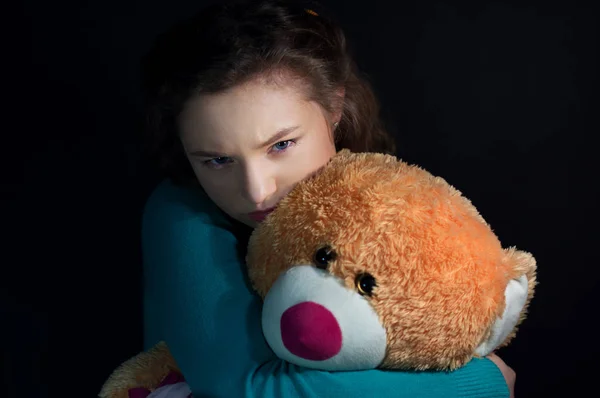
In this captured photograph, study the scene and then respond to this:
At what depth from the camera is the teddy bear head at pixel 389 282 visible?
0.80 metres

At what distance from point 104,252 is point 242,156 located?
55 cm

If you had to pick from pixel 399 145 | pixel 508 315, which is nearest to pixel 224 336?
pixel 508 315

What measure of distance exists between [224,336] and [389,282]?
0.82 ft

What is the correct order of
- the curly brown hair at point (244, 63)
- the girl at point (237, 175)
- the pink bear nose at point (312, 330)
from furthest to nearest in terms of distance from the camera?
the curly brown hair at point (244, 63), the girl at point (237, 175), the pink bear nose at point (312, 330)

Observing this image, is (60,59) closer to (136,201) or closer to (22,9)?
(22,9)

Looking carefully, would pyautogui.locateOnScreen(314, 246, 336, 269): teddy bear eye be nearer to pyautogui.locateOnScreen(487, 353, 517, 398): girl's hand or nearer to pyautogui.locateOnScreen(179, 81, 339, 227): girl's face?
pyautogui.locateOnScreen(179, 81, 339, 227): girl's face

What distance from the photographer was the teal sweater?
33.9 inches

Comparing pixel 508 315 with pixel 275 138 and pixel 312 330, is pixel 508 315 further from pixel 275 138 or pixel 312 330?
pixel 275 138

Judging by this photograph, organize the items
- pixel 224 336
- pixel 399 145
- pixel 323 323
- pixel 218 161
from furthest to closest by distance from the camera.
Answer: pixel 399 145 → pixel 218 161 → pixel 224 336 → pixel 323 323

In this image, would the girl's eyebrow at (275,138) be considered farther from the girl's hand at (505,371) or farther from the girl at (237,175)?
the girl's hand at (505,371)

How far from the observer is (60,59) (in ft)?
4.41

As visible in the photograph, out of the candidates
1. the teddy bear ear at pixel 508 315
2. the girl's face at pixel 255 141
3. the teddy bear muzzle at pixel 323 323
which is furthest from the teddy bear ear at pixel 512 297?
the girl's face at pixel 255 141

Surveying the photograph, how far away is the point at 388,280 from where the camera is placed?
803 millimetres

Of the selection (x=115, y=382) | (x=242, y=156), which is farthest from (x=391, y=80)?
(x=115, y=382)
